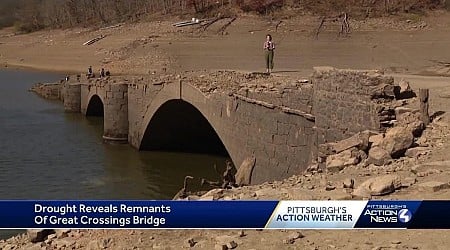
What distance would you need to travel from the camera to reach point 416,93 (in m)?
12.2

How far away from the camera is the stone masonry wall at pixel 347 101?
1117 cm

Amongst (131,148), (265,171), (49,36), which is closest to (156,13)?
(49,36)

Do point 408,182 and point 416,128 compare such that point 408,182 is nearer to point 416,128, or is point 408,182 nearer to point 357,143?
point 416,128

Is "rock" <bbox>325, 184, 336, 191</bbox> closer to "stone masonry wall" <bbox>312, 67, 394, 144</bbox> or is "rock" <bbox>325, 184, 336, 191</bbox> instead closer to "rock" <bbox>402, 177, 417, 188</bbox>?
"rock" <bbox>402, 177, 417, 188</bbox>

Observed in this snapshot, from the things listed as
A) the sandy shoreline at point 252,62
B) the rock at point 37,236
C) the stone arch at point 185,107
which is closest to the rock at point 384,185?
the sandy shoreline at point 252,62

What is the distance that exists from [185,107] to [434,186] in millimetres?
16686

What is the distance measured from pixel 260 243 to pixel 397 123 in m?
4.83

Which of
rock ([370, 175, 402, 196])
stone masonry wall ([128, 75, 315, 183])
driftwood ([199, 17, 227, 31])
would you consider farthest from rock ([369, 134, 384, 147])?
driftwood ([199, 17, 227, 31])

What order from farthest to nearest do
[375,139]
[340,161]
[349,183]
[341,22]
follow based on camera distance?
[341,22]
[375,139]
[340,161]
[349,183]

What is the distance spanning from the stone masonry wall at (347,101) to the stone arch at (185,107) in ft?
16.9

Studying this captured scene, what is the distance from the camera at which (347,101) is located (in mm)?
11836

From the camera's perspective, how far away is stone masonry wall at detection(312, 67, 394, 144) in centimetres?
1117

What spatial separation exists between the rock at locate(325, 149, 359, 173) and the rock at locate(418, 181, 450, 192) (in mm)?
2025

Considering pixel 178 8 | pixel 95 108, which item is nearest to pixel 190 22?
pixel 178 8
